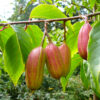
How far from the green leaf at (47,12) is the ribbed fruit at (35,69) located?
0.58ft

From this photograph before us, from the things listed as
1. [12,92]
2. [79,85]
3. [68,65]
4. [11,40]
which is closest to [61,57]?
[68,65]

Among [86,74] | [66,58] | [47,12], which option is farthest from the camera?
[86,74]

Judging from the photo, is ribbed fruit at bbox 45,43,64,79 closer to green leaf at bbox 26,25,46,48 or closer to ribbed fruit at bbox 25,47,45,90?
ribbed fruit at bbox 25,47,45,90

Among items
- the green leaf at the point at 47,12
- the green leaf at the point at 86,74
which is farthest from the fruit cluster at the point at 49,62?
the green leaf at the point at 86,74

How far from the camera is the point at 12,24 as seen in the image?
535 mm

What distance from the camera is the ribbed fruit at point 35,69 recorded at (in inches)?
15.9

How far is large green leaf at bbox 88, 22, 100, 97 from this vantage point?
294 millimetres

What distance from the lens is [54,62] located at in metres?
0.41

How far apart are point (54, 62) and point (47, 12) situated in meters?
0.21

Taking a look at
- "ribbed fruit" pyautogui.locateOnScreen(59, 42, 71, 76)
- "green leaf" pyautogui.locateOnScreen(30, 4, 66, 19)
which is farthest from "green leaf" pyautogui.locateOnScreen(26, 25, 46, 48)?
"ribbed fruit" pyautogui.locateOnScreen(59, 42, 71, 76)

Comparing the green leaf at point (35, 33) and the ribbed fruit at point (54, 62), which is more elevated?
the green leaf at point (35, 33)

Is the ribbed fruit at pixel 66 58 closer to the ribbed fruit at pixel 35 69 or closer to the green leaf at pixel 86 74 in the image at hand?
the ribbed fruit at pixel 35 69

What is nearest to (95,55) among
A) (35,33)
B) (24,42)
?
(24,42)

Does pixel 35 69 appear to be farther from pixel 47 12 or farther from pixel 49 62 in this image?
pixel 47 12
